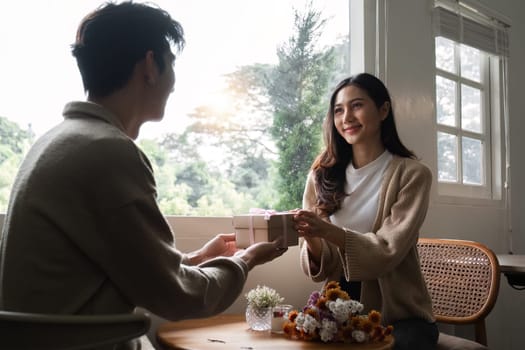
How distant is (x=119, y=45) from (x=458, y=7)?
109 inches

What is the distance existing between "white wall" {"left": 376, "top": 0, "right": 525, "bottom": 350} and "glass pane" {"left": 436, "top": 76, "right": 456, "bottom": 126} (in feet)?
0.90

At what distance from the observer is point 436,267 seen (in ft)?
8.20

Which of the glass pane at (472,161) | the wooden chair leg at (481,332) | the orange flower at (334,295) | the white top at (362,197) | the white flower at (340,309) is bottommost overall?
the wooden chair leg at (481,332)

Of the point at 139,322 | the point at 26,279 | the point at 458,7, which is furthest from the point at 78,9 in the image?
the point at 458,7

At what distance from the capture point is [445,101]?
3.42m

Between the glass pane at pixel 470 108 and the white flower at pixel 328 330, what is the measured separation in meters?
2.43

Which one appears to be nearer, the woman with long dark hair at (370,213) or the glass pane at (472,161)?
the woman with long dark hair at (370,213)

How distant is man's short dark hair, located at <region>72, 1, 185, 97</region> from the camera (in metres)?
1.12

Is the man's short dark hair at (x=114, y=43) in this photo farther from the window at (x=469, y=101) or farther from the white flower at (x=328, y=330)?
the window at (x=469, y=101)

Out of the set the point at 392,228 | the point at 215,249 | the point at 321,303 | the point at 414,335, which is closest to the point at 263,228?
the point at 215,249

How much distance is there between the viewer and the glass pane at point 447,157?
3.38 m

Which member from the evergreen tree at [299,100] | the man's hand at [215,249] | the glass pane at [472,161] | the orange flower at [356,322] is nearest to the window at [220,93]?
the evergreen tree at [299,100]

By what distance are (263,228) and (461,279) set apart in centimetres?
117

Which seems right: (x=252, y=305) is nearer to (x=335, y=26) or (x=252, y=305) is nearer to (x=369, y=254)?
(x=369, y=254)
